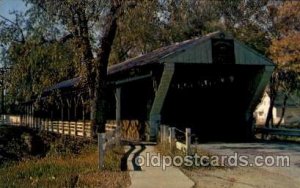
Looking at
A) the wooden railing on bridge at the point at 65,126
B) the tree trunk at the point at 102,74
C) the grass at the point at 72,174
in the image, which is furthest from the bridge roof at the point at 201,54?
the grass at the point at 72,174

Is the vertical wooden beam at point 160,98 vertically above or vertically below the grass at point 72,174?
above

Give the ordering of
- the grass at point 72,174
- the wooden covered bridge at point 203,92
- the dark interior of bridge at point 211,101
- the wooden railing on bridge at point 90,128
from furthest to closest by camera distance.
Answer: the dark interior of bridge at point 211,101 < the wooden railing on bridge at point 90,128 < the wooden covered bridge at point 203,92 < the grass at point 72,174

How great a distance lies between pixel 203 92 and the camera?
92.6 ft

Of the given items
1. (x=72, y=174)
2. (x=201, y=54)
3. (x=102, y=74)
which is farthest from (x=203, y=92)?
(x=72, y=174)

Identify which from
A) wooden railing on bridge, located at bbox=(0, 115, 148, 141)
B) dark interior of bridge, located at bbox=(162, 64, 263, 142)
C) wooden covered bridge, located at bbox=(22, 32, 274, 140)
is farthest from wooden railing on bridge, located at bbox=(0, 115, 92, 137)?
dark interior of bridge, located at bbox=(162, 64, 263, 142)

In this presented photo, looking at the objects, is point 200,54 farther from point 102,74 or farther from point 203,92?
point 102,74

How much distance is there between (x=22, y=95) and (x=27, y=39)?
3383mm

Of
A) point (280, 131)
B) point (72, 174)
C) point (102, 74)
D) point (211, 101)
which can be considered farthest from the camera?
point (211, 101)

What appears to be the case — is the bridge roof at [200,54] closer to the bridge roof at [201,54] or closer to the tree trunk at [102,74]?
the bridge roof at [201,54]

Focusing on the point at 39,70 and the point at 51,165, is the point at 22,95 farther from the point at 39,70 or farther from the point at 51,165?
the point at 51,165

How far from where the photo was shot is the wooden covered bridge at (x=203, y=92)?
80.8 ft

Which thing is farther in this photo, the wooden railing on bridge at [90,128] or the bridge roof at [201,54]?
the wooden railing on bridge at [90,128]

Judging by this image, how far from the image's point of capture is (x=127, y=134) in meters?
28.5

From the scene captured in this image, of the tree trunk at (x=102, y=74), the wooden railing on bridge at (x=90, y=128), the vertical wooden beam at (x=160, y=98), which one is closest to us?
the tree trunk at (x=102, y=74)
